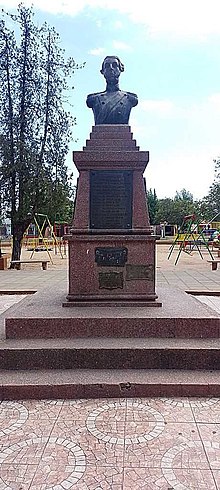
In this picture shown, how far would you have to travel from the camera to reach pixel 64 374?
3.45 meters

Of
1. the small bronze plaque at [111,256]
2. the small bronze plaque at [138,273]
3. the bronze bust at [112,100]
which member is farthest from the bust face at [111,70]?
the small bronze plaque at [138,273]

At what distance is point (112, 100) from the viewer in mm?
5250

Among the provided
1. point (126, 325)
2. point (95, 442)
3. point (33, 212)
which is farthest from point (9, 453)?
point (33, 212)

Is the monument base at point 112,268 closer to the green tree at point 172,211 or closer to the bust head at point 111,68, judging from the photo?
the bust head at point 111,68

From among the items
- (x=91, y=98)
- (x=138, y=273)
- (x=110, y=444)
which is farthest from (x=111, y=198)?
(x=110, y=444)

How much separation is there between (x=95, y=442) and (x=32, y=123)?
1360cm

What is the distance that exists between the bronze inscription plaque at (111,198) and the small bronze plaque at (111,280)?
566mm

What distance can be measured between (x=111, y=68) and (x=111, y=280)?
2757 millimetres

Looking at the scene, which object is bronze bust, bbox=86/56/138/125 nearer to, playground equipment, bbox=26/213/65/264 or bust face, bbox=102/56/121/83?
bust face, bbox=102/56/121/83

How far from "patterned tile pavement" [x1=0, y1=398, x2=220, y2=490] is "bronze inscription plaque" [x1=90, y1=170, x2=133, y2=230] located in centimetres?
223

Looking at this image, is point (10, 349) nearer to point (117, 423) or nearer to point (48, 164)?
point (117, 423)

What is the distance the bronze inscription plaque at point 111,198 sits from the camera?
4848 mm

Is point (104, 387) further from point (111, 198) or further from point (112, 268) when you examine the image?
point (111, 198)

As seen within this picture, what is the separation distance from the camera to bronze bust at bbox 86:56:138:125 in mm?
5230
